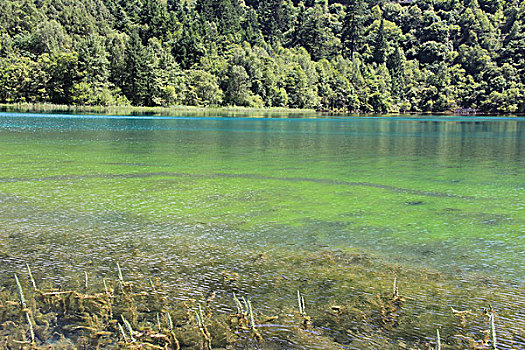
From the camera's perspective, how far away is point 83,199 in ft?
50.9

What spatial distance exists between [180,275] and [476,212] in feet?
35.0

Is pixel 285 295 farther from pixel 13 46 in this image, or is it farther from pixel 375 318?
pixel 13 46

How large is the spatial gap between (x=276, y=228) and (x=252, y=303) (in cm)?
488

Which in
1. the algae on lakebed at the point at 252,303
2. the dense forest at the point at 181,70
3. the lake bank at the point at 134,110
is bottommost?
the algae on lakebed at the point at 252,303

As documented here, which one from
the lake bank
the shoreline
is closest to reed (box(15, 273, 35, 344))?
the lake bank

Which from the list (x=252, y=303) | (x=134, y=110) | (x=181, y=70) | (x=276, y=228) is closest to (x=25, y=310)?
(x=252, y=303)

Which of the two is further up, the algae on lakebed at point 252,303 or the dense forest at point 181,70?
the dense forest at point 181,70

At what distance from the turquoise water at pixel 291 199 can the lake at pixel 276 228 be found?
0.07 metres

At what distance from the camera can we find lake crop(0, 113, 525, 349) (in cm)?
854

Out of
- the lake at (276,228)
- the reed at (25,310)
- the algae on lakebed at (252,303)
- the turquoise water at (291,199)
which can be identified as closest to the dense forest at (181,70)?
the turquoise water at (291,199)

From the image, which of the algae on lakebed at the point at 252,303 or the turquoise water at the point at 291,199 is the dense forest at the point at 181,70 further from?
the algae on lakebed at the point at 252,303

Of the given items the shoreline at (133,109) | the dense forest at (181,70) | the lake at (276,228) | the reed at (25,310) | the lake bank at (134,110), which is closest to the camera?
the reed at (25,310)

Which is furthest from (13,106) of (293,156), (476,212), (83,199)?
(476,212)

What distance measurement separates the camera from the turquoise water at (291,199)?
38.2 ft
